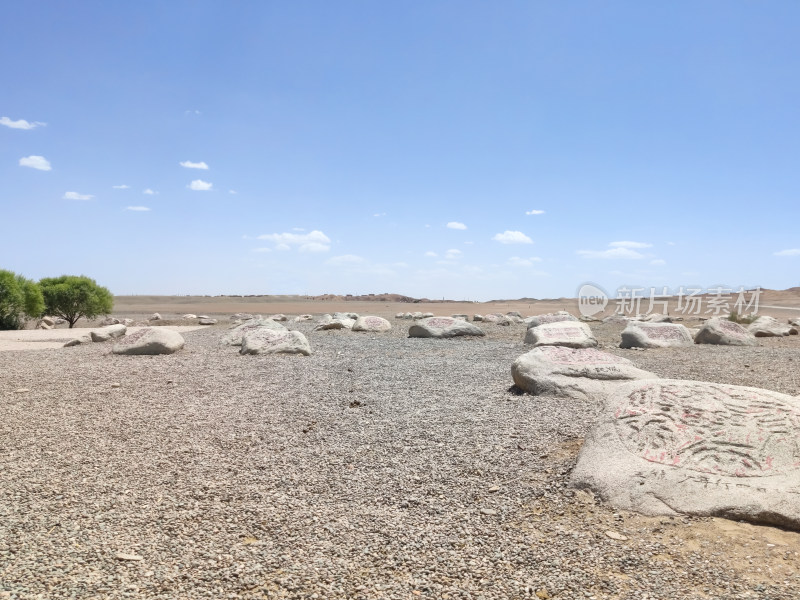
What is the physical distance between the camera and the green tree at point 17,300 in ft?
64.4

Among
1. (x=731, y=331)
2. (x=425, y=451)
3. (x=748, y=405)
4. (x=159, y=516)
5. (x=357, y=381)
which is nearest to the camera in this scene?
(x=159, y=516)

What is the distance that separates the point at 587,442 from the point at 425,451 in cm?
135

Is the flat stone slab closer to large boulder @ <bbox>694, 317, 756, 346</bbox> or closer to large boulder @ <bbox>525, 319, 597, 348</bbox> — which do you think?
large boulder @ <bbox>525, 319, 597, 348</bbox>

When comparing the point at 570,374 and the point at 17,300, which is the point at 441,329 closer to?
the point at 570,374

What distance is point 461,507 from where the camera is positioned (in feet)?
13.2

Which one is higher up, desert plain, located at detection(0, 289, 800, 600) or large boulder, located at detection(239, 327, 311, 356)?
large boulder, located at detection(239, 327, 311, 356)

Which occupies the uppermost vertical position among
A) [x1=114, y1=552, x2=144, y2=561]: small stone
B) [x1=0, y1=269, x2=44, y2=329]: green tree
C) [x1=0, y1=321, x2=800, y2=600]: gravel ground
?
[x1=0, y1=269, x2=44, y2=329]: green tree

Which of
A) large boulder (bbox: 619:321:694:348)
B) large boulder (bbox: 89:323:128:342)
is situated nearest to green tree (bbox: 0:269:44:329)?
large boulder (bbox: 89:323:128:342)

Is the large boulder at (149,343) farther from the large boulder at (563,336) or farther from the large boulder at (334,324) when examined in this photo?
the large boulder at (563,336)

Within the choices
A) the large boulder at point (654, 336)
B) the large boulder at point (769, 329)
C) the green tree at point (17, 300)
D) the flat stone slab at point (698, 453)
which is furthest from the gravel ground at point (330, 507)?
the green tree at point (17, 300)

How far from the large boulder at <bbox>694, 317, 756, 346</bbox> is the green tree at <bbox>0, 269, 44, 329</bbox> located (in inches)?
819

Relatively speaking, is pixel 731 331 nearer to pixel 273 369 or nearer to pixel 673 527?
pixel 273 369

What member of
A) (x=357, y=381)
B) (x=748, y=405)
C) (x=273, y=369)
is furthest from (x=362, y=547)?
(x=273, y=369)

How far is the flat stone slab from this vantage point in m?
3.83
